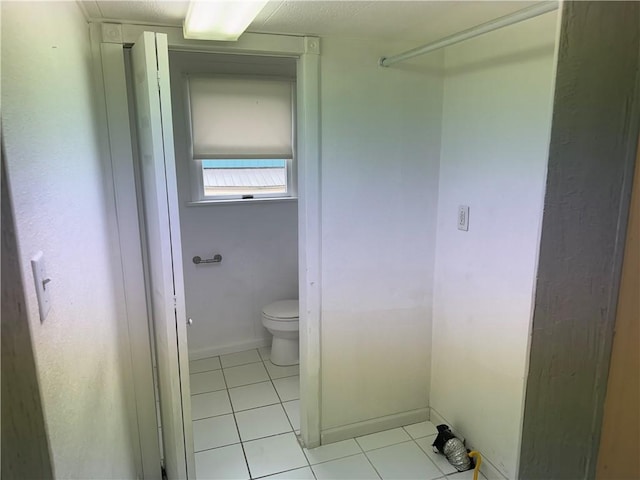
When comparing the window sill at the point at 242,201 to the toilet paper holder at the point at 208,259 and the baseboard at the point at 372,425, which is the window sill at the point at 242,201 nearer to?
the toilet paper holder at the point at 208,259

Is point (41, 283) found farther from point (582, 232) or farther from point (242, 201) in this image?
point (242, 201)

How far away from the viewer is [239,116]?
2.87m

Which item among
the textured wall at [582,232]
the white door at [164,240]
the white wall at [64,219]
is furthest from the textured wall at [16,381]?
the white door at [164,240]

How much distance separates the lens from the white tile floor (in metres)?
2.08

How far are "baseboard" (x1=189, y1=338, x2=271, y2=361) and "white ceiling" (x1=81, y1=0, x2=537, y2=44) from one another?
89.7 inches

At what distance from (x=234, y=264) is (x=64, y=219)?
7.12 feet

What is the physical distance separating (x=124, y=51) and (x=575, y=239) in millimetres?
1780

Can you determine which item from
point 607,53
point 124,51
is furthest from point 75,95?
point 607,53

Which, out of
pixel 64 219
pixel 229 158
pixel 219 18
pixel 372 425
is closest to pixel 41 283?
pixel 64 219

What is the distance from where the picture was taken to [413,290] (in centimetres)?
228

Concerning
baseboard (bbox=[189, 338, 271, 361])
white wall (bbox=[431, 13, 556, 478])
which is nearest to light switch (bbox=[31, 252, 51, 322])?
white wall (bbox=[431, 13, 556, 478])

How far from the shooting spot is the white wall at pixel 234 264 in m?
2.96

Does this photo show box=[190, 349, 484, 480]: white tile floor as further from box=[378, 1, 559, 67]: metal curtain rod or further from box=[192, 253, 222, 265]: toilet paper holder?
→ box=[378, 1, 559, 67]: metal curtain rod

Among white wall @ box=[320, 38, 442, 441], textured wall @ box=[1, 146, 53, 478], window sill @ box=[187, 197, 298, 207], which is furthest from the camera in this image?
window sill @ box=[187, 197, 298, 207]
